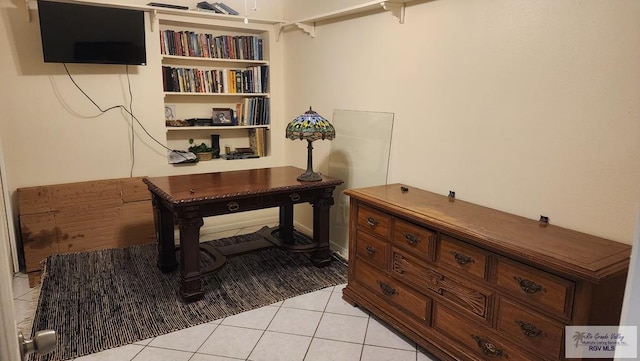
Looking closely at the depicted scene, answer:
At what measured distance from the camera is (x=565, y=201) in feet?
6.72

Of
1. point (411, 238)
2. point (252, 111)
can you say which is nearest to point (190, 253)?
point (411, 238)

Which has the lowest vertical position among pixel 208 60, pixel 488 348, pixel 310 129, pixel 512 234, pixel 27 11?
pixel 488 348

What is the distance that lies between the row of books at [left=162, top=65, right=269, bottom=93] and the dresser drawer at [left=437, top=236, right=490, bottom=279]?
295 cm

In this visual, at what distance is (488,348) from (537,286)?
0.43 meters

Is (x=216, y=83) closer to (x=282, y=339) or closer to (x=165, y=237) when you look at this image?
(x=165, y=237)

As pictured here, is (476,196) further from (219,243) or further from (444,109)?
(219,243)

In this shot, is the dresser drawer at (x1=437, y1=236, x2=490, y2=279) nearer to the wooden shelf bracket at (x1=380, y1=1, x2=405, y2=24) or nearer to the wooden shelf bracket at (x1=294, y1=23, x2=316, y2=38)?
the wooden shelf bracket at (x1=380, y1=1, x2=405, y2=24)

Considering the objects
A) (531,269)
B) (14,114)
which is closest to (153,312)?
(14,114)

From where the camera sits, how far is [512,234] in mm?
1942

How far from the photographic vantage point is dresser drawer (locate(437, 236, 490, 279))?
198 cm

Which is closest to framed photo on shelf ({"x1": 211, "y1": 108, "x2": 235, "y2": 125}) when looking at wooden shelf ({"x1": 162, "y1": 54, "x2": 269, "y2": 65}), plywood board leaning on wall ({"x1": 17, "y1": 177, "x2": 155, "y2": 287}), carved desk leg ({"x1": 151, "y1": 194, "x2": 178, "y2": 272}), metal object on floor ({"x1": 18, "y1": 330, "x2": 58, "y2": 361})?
wooden shelf ({"x1": 162, "y1": 54, "x2": 269, "y2": 65})

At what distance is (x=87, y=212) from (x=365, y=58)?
2.70 m

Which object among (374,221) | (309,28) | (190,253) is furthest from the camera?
(309,28)

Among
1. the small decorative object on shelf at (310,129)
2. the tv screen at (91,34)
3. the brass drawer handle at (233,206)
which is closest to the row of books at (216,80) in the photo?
the tv screen at (91,34)
